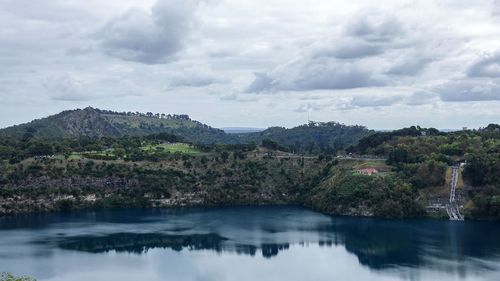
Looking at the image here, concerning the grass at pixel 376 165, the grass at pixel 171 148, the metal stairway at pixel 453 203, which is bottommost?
the metal stairway at pixel 453 203

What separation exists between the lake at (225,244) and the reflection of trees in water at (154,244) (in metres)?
0.12

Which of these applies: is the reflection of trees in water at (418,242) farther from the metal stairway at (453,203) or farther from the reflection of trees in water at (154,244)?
the reflection of trees in water at (154,244)

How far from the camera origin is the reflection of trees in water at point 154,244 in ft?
219

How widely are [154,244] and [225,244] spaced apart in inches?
341

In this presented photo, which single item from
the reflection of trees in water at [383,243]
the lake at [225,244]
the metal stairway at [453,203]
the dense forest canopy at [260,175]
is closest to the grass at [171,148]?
the dense forest canopy at [260,175]

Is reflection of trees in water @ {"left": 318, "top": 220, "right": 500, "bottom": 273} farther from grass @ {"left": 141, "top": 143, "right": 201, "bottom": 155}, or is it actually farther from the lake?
grass @ {"left": 141, "top": 143, "right": 201, "bottom": 155}

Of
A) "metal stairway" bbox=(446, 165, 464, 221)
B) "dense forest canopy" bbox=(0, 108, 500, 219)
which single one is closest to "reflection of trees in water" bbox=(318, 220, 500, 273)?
"metal stairway" bbox=(446, 165, 464, 221)

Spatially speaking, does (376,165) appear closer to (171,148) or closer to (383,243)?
(383,243)

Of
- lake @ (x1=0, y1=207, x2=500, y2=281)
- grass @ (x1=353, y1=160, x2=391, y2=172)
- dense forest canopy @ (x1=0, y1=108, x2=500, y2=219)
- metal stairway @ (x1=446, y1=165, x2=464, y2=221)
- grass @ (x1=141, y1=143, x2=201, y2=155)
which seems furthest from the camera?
grass @ (x1=141, y1=143, x2=201, y2=155)

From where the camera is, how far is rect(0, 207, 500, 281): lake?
180ft

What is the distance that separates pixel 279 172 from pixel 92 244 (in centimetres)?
4666

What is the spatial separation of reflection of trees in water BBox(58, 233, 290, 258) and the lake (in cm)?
12

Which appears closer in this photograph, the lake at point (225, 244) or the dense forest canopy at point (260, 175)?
the lake at point (225, 244)

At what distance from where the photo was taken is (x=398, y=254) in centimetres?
6297
